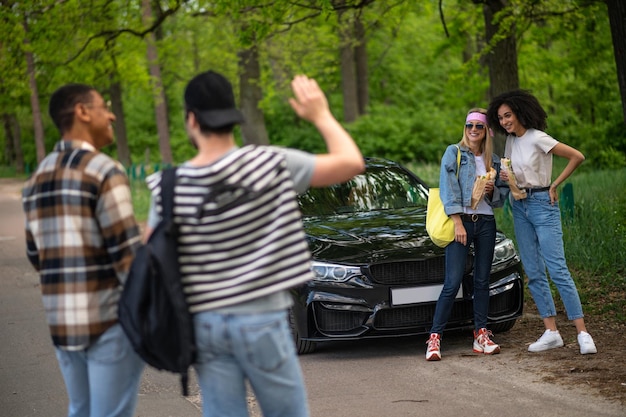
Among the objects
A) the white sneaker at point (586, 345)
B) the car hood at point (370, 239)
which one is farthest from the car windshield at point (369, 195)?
the white sneaker at point (586, 345)

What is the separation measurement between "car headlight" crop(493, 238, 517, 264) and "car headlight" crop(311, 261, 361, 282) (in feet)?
3.90

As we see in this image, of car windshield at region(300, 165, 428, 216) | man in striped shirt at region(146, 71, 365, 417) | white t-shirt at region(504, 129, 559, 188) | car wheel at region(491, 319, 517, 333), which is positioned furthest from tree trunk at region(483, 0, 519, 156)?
man in striped shirt at region(146, 71, 365, 417)

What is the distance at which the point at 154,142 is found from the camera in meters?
61.5

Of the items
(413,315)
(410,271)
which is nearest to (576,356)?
(413,315)

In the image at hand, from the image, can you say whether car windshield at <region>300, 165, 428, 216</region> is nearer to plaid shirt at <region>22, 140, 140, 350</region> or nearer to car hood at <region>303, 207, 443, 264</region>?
car hood at <region>303, 207, 443, 264</region>

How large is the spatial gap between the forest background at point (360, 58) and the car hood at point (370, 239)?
3.63 m

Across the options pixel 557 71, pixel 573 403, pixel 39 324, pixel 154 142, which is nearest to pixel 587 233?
pixel 573 403

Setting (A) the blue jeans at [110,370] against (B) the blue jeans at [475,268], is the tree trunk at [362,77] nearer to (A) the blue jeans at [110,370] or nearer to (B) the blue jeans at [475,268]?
(B) the blue jeans at [475,268]

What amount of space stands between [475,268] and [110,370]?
440 cm

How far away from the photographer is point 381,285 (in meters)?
7.48

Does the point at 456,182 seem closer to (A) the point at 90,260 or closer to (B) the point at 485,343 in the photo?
(B) the point at 485,343

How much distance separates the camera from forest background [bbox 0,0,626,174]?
15.4 metres

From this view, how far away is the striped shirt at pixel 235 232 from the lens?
3158 millimetres

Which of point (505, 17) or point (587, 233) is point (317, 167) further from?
point (505, 17)
